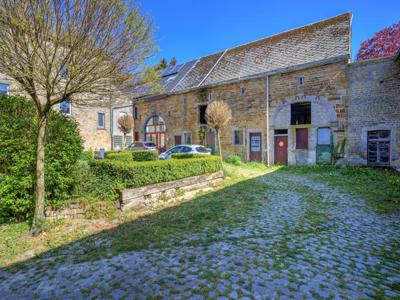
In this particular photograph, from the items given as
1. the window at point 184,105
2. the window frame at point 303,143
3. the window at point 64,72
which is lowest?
the window frame at point 303,143

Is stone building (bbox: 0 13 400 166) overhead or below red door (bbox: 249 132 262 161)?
overhead

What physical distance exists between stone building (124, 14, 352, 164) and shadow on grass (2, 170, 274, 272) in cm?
790

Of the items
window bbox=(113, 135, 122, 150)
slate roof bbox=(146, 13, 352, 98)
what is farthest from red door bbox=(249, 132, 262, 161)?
window bbox=(113, 135, 122, 150)

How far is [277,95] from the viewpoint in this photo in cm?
1438

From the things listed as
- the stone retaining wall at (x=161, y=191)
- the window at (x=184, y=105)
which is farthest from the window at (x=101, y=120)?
the stone retaining wall at (x=161, y=191)

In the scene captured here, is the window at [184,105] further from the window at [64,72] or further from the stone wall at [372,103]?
Answer: the window at [64,72]

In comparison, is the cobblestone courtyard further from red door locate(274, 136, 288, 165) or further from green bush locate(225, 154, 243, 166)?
green bush locate(225, 154, 243, 166)

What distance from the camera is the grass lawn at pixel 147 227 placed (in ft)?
13.6

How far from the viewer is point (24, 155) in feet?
16.6

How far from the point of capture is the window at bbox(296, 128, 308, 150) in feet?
44.2

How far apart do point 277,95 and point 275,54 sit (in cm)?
342

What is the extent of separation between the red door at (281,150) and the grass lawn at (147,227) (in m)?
6.01

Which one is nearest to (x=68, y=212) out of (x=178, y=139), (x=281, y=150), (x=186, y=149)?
(x=186, y=149)

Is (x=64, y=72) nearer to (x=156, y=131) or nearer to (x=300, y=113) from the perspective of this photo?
(x=300, y=113)
